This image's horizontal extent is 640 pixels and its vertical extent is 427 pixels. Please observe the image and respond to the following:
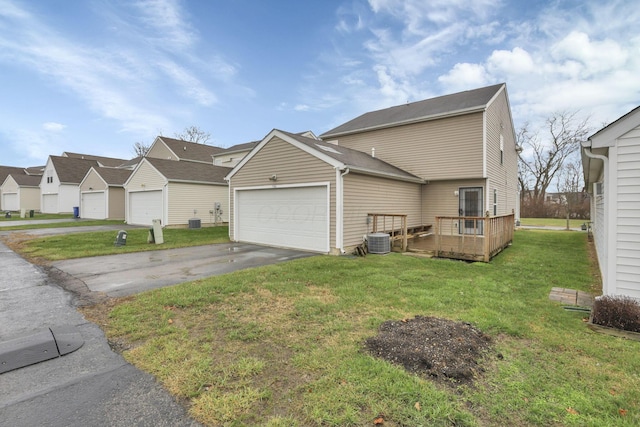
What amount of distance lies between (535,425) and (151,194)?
20927 millimetres

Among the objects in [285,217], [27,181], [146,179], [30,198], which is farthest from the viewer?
[27,181]

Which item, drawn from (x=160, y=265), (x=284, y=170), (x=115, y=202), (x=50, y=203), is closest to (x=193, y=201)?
(x=115, y=202)

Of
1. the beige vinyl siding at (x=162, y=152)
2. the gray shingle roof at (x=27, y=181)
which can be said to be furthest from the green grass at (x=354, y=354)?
the gray shingle roof at (x=27, y=181)

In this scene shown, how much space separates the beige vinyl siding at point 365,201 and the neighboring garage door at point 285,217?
73cm

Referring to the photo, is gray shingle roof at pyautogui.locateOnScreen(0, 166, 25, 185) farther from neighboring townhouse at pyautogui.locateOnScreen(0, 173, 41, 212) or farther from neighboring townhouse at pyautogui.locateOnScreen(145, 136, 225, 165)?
neighboring townhouse at pyautogui.locateOnScreen(145, 136, 225, 165)

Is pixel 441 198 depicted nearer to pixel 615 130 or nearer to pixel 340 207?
pixel 340 207

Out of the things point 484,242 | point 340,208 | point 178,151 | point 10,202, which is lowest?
point 484,242

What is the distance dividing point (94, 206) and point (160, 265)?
22.3 metres

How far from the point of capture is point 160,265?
7.74 meters

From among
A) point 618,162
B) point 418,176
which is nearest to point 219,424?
point 618,162

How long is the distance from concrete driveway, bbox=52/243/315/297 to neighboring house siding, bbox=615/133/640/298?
23.2 ft

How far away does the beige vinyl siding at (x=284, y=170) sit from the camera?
31.0 ft

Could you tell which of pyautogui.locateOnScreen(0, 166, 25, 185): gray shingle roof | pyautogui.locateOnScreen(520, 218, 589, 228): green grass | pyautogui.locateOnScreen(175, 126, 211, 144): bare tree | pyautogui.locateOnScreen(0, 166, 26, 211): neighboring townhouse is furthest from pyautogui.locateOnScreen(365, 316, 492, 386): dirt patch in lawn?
pyautogui.locateOnScreen(0, 166, 25, 185): gray shingle roof

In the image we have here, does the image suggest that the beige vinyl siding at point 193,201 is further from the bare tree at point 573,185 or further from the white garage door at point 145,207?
the bare tree at point 573,185
